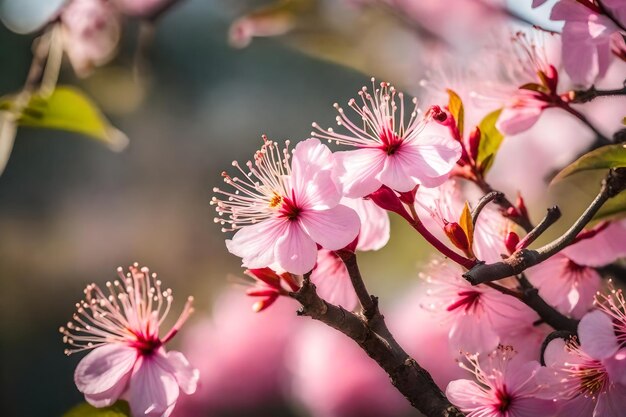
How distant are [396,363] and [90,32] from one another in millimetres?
471

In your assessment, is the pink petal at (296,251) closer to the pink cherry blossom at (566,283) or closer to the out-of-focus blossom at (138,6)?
the pink cherry blossom at (566,283)

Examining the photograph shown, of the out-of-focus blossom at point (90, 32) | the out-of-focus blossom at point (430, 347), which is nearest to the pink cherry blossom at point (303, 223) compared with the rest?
the out-of-focus blossom at point (430, 347)

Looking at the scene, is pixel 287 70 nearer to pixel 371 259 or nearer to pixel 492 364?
pixel 371 259

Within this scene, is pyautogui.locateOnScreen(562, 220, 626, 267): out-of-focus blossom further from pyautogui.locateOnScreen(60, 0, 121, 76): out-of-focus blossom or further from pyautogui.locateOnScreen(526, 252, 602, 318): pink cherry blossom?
pyautogui.locateOnScreen(60, 0, 121, 76): out-of-focus blossom

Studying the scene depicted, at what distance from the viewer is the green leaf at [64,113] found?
1.19ft

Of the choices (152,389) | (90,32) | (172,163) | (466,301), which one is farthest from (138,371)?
(172,163)

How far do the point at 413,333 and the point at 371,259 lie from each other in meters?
0.15

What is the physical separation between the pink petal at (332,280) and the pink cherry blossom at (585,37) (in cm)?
10

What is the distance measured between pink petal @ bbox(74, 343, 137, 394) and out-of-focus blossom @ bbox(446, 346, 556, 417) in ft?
0.34

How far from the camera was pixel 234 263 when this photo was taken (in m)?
1.00

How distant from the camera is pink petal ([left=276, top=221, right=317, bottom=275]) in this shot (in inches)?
8.4

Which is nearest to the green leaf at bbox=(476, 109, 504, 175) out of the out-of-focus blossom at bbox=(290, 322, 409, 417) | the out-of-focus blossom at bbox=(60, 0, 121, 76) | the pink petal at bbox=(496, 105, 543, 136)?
the pink petal at bbox=(496, 105, 543, 136)

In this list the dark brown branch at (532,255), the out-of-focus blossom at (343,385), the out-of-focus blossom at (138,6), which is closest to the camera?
the dark brown branch at (532,255)

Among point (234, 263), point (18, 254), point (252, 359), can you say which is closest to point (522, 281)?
point (252, 359)
